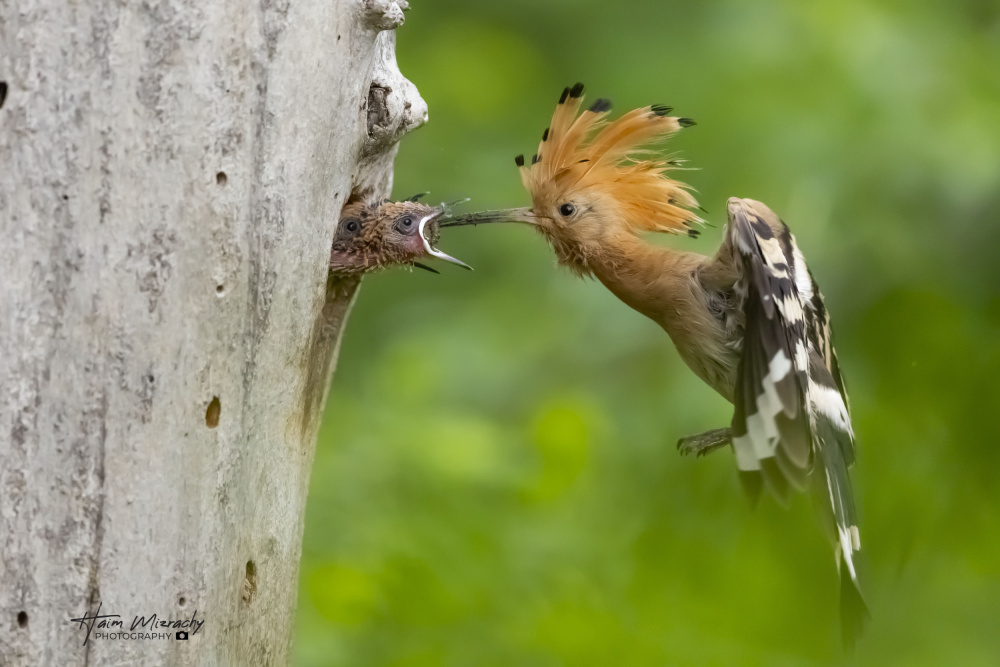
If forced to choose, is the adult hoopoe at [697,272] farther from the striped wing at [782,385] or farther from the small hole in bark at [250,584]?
the small hole in bark at [250,584]

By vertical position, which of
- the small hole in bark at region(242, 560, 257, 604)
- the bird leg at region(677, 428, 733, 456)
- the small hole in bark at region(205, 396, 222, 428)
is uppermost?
the bird leg at region(677, 428, 733, 456)

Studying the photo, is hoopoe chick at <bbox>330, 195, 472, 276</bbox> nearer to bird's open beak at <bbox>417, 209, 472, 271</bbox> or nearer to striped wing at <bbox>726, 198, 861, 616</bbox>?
A: bird's open beak at <bbox>417, 209, 472, 271</bbox>

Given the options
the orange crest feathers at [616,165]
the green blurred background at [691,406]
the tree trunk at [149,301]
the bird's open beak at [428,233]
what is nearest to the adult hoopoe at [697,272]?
the orange crest feathers at [616,165]

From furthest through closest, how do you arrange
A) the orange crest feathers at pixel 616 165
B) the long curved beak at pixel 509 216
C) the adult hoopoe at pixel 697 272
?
1. the long curved beak at pixel 509 216
2. the orange crest feathers at pixel 616 165
3. the adult hoopoe at pixel 697 272

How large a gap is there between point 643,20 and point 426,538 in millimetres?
3131

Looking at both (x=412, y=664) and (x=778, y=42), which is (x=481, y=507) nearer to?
(x=412, y=664)

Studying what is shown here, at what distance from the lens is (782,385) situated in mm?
2484

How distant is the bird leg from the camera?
316 cm

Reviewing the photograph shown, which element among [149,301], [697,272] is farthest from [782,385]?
[149,301]

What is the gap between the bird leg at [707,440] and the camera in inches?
125

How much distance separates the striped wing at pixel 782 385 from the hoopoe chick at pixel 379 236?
81 cm

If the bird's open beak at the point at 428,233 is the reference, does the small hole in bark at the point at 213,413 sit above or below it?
below

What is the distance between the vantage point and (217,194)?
6.29 feet

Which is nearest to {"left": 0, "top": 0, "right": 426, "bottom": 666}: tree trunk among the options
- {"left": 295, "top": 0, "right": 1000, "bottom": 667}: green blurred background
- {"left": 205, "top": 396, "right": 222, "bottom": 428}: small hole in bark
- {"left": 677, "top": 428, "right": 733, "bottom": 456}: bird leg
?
{"left": 205, "top": 396, "right": 222, "bottom": 428}: small hole in bark
